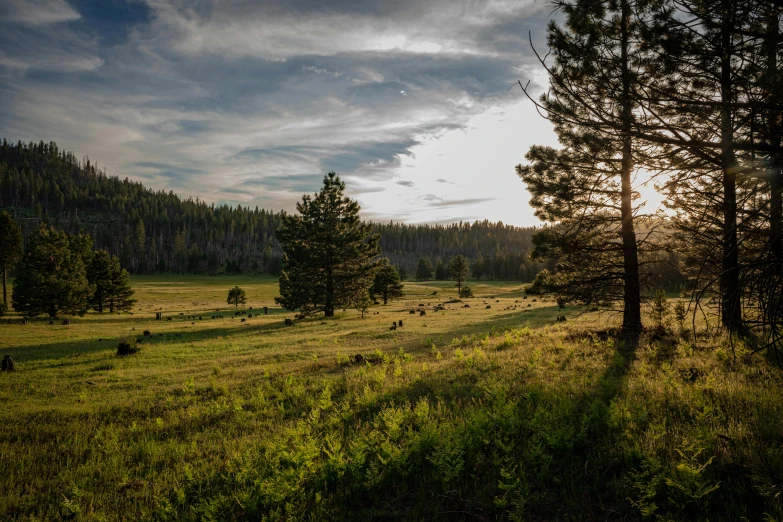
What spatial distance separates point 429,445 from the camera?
203 inches

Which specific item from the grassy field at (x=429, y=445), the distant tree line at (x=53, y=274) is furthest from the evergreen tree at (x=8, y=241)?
the grassy field at (x=429, y=445)

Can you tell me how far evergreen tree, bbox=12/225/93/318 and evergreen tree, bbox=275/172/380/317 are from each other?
25354mm

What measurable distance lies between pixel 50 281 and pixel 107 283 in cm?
1110

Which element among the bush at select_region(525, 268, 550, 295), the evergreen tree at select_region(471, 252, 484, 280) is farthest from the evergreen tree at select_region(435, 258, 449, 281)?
the bush at select_region(525, 268, 550, 295)

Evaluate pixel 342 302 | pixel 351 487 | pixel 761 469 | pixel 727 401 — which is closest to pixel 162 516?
pixel 351 487

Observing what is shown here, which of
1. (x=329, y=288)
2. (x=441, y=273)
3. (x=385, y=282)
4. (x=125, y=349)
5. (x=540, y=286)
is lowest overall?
(x=125, y=349)

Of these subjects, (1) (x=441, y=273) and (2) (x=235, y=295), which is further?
(1) (x=441, y=273)

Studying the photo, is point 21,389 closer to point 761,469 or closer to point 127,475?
point 127,475

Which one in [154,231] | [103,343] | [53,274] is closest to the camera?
[103,343]

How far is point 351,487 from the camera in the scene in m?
4.61

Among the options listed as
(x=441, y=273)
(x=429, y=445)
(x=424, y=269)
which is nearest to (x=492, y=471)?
(x=429, y=445)

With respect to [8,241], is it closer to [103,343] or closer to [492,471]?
[103,343]

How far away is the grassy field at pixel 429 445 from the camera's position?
403 centimetres

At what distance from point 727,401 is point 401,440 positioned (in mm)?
5315
